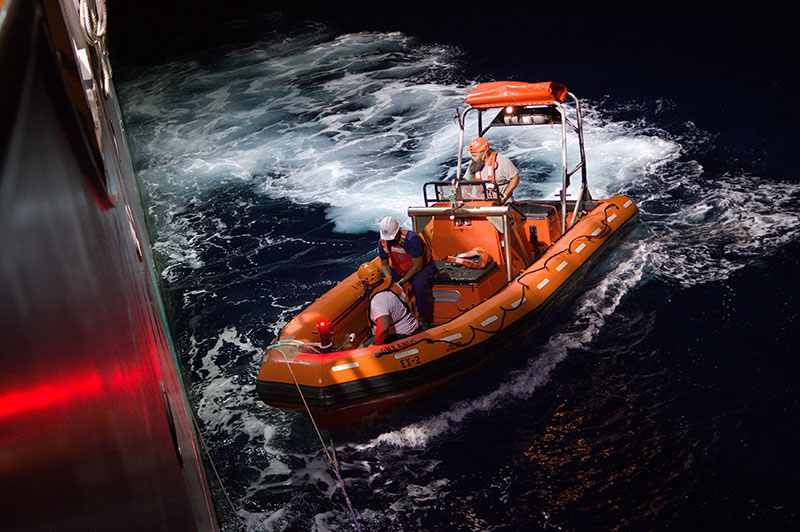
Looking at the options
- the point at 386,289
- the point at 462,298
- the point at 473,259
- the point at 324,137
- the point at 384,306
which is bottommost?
the point at 324,137

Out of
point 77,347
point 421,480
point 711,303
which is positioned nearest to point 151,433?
point 77,347

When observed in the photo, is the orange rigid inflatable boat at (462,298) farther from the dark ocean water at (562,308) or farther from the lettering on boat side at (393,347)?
the dark ocean water at (562,308)

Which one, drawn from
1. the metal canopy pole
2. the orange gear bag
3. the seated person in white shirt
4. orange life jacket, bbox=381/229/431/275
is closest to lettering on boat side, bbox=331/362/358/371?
the seated person in white shirt

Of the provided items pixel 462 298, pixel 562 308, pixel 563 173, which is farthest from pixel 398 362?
pixel 563 173

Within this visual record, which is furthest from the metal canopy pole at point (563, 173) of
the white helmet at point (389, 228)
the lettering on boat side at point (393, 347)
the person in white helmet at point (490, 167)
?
the lettering on boat side at point (393, 347)

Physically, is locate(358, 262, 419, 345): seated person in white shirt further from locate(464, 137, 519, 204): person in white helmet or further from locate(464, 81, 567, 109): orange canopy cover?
locate(464, 81, 567, 109): orange canopy cover

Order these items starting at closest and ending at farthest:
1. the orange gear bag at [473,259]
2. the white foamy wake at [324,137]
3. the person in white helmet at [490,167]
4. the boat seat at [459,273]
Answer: the boat seat at [459,273], the orange gear bag at [473,259], the person in white helmet at [490,167], the white foamy wake at [324,137]

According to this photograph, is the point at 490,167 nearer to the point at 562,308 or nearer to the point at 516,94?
the point at 516,94
